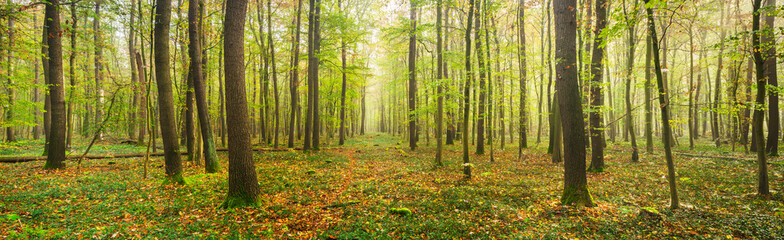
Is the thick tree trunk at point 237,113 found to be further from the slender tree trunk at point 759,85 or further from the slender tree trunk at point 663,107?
the slender tree trunk at point 759,85

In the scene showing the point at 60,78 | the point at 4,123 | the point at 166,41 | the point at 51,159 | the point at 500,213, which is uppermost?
the point at 166,41

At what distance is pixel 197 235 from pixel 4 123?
52.3 feet

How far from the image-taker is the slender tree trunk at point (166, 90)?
8.08 metres

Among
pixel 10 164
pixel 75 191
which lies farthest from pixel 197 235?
pixel 10 164

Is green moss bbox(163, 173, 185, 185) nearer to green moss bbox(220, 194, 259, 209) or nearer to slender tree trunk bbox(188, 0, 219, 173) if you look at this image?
slender tree trunk bbox(188, 0, 219, 173)

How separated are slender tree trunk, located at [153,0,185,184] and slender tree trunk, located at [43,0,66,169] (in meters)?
4.06

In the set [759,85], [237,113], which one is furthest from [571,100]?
[237,113]

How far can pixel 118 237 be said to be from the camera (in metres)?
4.66

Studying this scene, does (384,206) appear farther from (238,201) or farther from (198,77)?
(198,77)

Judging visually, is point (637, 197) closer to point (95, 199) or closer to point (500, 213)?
point (500, 213)

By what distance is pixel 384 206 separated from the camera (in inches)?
268

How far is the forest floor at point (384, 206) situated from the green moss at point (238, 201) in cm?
17

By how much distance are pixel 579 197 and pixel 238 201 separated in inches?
313

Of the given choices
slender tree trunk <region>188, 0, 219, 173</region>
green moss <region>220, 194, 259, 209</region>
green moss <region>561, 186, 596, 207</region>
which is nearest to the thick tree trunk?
green moss <region>220, 194, 259, 209</region>
